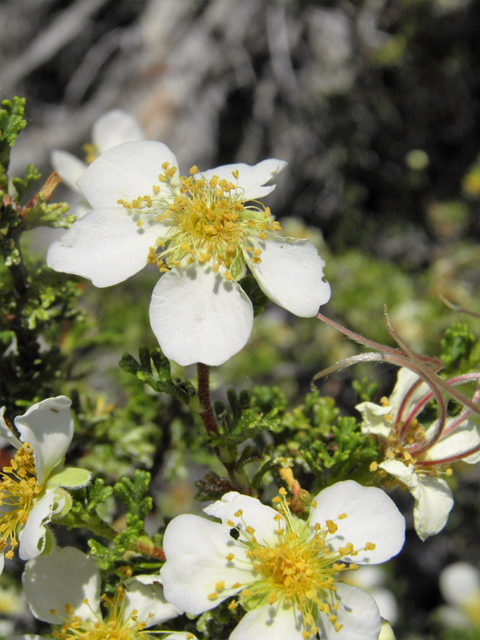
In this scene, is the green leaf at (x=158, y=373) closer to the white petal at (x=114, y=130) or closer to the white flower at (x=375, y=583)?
the white petal at (x=114, y=130)

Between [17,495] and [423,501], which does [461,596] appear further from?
[17,495]

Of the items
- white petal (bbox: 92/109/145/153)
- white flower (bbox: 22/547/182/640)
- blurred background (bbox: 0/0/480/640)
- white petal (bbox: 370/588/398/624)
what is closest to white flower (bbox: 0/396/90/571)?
white flower (bbox: 22/547/182/640)

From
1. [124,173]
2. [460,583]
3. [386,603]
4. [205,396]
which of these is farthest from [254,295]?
[460,583]

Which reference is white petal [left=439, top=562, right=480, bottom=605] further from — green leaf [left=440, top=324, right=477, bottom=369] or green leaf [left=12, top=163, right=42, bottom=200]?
green leaf [left=12, top=163, right=42, bottom=200]

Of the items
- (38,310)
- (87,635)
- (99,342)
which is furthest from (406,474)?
(99,342)

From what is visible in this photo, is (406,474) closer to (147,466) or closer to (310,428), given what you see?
(310,428)

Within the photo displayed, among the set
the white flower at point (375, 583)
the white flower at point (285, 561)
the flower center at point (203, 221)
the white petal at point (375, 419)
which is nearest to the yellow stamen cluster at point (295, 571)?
the white flower at point (285, 561)

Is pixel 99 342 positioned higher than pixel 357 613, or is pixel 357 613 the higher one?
pixel 357 613
